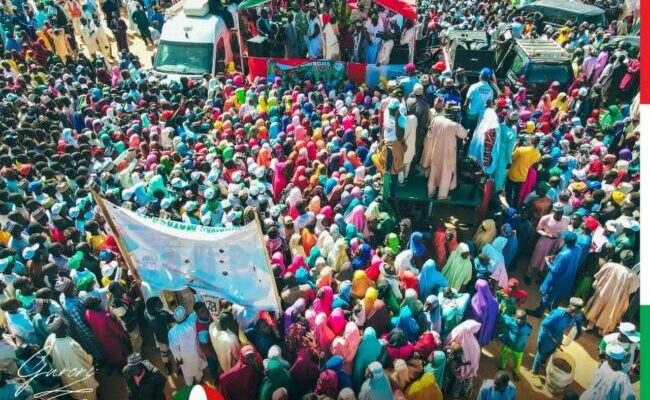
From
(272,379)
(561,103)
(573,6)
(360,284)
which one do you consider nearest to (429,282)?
(360,284)

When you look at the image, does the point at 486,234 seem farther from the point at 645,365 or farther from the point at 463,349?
the point at 645,365

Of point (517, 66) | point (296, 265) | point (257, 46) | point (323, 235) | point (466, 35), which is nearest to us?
point (296, 265)

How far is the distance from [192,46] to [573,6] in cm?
1290

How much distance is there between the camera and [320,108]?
10484mm

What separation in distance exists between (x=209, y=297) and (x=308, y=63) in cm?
771

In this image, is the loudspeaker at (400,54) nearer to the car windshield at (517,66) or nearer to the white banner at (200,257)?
the car windshield at (517,66)

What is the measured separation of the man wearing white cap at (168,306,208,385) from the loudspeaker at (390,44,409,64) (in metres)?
9.13

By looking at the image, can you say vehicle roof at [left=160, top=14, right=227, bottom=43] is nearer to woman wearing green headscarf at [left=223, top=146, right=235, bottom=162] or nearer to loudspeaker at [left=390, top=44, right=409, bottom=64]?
loudspeaker at [left=390, top=44, right=409, bottom=64]

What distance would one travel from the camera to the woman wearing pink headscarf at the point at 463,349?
5.64 meters

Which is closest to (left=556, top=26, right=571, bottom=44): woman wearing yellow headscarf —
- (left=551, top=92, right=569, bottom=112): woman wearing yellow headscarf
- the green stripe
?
(left=551, top=92, right=569, bottom=112): woman wearing yellow headscarf

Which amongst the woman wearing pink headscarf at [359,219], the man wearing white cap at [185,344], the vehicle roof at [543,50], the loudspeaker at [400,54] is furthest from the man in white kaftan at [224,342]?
the vehicle roof at [543,50]

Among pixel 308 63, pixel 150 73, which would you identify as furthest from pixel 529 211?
pixel 150 73

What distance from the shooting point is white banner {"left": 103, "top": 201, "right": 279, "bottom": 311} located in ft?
18.0

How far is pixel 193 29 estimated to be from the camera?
43.7ft
